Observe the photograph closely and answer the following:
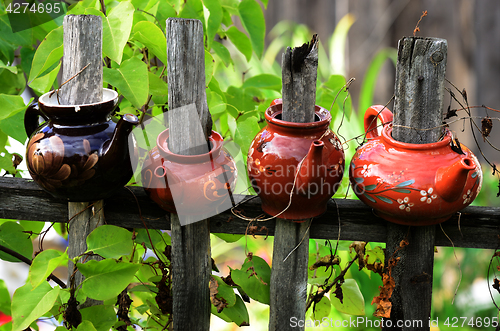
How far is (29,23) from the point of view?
3.50ft

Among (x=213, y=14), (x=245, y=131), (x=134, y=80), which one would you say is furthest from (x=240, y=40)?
(x=134, y=80)

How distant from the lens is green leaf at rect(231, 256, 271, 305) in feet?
3.16

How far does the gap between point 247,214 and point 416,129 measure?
1.40 ft

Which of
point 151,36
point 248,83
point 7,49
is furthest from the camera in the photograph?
point 248,83

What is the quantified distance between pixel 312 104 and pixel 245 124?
0.22 meters

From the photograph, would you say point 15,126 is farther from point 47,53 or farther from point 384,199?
point 384,199

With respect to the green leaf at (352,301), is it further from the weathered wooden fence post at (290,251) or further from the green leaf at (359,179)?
the green leaf at (359,179)

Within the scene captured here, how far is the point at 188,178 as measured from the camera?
86 centimetres

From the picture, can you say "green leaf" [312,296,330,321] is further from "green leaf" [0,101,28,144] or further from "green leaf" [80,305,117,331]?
"green leaf" [0,101,28,144]

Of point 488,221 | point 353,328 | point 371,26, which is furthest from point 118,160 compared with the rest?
point 371,26

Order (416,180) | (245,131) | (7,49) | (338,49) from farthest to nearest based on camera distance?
(338,49) < (7,49) < (245,131) < (416,180)

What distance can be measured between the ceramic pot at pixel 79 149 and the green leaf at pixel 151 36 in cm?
16

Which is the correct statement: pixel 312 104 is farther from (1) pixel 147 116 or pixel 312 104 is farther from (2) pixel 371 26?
(2) pixel 371 26

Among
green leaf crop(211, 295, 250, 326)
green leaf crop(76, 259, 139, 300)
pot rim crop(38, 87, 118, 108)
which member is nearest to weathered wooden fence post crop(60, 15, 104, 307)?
pot rim crop(38, 87, 118, 108)
